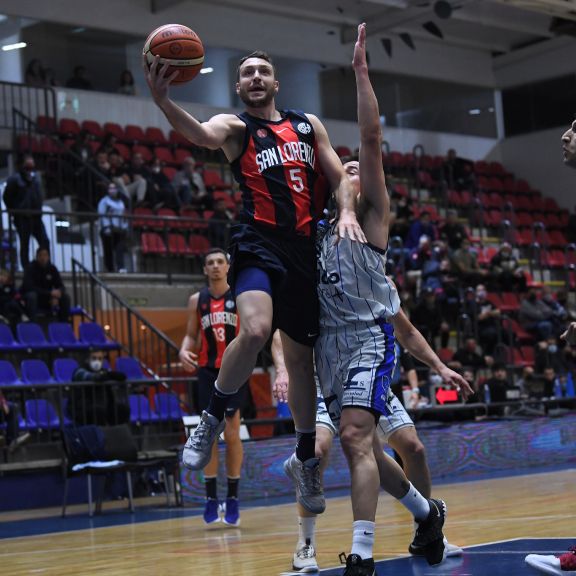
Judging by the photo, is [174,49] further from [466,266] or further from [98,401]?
[466,266]

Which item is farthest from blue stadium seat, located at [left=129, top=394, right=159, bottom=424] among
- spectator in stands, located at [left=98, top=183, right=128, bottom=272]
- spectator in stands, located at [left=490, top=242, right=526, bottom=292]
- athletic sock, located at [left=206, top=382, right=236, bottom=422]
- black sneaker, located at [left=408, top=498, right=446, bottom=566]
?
spectator in stands, located at [left=490, top=242, right=526, bottom=292]

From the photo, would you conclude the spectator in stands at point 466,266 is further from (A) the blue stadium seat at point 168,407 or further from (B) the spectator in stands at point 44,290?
(B) the spectator in stands at point 44,290

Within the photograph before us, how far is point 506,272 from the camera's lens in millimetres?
20625

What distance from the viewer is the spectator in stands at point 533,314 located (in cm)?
1980

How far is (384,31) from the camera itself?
24.4 metres

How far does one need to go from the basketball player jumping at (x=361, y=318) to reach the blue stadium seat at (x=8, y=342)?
8.61 meters

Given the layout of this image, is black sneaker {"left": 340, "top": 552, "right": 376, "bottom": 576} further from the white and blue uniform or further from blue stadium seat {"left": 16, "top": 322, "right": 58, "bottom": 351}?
blue stadium seat {"left": 16, "top": 322, "right": 58, "bottom": 351}

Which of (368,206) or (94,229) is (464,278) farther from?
(368,206)

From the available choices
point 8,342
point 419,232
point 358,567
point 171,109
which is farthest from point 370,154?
point 419,232

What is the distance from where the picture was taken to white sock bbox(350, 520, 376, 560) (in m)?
4.64

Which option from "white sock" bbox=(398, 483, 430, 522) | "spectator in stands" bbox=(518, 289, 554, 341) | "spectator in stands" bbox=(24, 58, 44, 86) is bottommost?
"white sock" bbox=(398, 483, 430, 522)

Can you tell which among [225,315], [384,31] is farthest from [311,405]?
[384,31]

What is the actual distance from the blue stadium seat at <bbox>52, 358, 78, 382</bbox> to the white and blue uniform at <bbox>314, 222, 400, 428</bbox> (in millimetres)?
8620

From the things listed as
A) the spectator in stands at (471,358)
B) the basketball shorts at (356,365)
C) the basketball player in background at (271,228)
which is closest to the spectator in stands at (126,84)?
the spectator in stands at (471,358)
